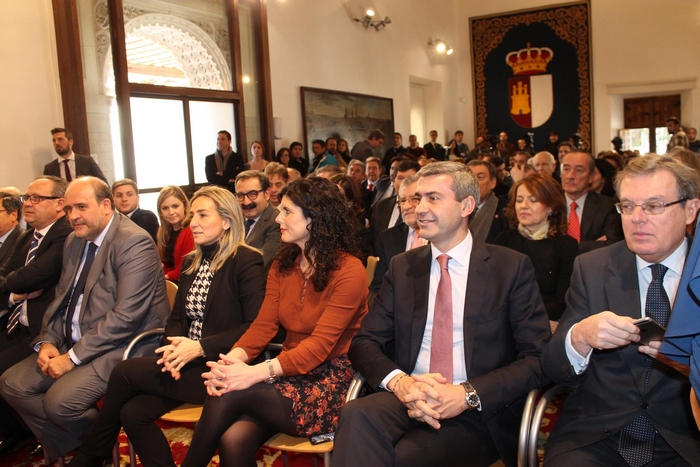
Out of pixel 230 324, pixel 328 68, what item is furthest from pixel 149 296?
pixel 328 68

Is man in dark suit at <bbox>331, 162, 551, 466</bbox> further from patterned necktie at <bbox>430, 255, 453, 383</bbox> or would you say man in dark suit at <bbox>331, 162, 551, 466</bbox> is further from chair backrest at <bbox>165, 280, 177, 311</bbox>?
chair backrest at <bbox>165, 280, 177, 311</bbox>

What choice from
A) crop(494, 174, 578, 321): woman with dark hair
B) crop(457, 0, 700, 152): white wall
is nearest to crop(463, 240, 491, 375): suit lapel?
crop(494, 174, 578, 321): woman with dark hair

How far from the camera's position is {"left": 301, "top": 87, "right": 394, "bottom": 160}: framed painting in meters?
10.7

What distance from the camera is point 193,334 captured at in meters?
2.73

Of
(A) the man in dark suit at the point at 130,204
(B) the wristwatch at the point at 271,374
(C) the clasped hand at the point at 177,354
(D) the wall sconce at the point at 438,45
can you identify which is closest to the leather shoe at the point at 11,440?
(C) the clasped hand at the point at 177,354

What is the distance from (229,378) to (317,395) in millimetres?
331

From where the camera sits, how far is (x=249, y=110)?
972cm

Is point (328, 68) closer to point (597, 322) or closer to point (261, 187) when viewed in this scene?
point (261, 187)

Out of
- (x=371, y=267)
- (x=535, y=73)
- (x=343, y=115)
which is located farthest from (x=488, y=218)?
(x=535, y=73)

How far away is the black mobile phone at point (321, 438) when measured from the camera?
2.12 meters

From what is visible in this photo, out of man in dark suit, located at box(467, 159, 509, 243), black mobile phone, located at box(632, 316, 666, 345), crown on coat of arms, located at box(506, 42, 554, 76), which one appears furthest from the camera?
crown on coat of arms, located at box(506, 42, 554, 76)

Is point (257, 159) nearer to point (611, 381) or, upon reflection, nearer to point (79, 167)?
point (79, 167)

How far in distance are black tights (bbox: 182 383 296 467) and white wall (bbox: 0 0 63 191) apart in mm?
5305

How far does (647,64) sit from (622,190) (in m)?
15.6
